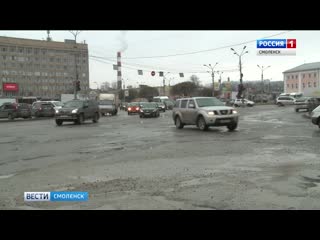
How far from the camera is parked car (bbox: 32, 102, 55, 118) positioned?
44.6 metres

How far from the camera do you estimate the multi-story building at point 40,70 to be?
7581 cm

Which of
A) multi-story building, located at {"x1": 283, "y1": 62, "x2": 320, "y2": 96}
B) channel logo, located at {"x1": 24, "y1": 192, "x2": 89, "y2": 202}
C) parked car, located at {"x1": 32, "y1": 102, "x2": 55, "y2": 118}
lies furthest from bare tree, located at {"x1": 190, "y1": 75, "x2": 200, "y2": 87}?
channel logo, located at {"x1": 24, "y1": 192, "x2": 89, "y2": 202}

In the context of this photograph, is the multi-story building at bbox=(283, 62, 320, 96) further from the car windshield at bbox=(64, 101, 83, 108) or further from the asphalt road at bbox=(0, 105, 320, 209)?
the asphalt road at bbox=(0, 105, 320, 209)

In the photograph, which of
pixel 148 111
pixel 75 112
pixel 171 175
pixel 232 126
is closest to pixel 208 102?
pixel 232 126

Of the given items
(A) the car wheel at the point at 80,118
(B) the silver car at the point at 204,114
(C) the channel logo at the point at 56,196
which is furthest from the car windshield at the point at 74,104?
(C) the channel logo at the point at 56,196

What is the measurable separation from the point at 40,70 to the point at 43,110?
2533 inches

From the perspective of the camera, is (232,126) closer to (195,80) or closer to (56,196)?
(56,196)

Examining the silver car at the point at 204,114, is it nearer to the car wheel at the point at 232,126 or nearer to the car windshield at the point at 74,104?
the car wheel at the point at 232,126

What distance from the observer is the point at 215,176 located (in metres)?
8.43

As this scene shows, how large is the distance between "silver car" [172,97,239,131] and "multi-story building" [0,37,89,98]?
1667 inches

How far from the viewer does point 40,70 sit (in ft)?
346
